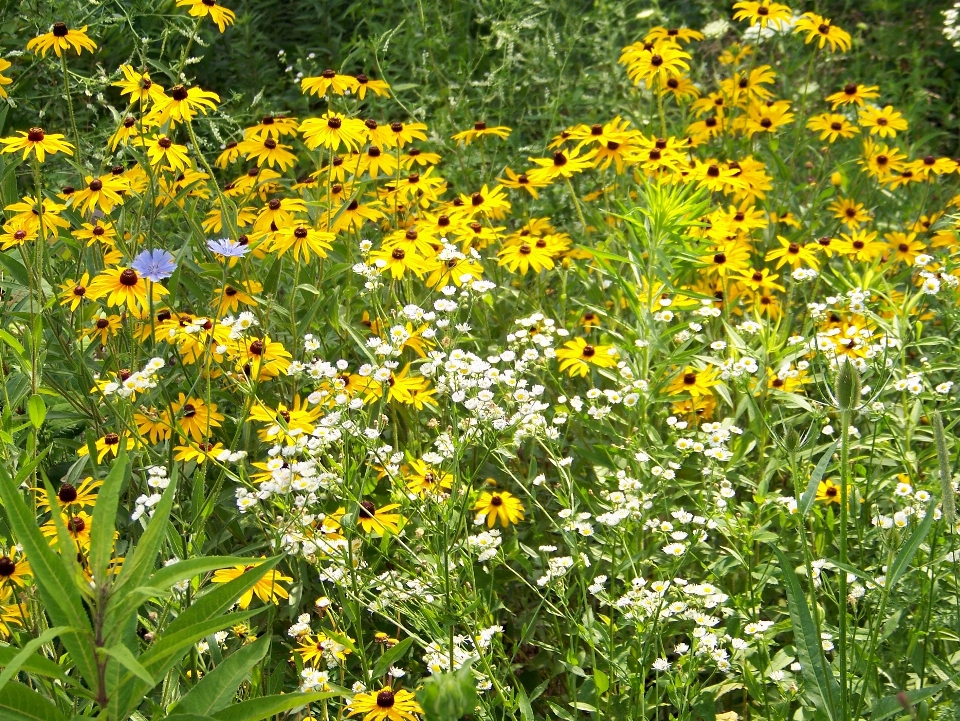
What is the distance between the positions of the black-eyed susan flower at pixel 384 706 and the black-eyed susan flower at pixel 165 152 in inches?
53.2

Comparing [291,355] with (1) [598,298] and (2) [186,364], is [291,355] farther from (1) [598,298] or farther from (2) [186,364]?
(1) [598,298]

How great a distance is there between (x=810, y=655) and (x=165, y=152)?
180 cm

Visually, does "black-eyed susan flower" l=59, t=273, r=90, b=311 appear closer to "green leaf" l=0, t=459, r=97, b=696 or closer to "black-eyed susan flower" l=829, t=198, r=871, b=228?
"green leaf" l=0, t=459, r=97, b=696

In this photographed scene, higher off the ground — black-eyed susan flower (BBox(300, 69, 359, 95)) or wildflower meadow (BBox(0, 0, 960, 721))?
black-eyed susan flower (BBox(300, 69, 359, 95))

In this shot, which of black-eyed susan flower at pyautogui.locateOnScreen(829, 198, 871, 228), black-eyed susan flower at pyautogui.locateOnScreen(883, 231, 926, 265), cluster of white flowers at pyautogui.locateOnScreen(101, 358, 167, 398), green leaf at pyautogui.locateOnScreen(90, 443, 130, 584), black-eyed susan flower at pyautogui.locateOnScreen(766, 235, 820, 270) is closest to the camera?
green leaf at pyautogui.locateOnScreen(90, 443, 130, 584)

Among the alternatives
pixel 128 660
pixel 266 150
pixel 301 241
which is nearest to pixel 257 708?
pixel 128 660

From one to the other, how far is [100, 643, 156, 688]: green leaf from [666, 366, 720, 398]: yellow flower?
4.83ft

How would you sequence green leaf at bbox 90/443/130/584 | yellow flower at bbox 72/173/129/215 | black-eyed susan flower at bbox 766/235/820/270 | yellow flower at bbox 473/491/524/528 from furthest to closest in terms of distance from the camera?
black-eyed susan flower at bbox 766/235/820/270, yellow flower at bbox 72/173/129/215, yellow flower at bbox 473/491/524/528, green leaf at bbox 90/443/130/584

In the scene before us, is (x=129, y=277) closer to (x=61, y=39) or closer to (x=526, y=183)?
(x=61, y=39)

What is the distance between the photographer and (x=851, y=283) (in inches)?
111

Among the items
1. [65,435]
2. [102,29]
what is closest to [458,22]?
[102,29]

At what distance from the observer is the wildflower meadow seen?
1688 millimetres

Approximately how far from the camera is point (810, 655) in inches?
63.8

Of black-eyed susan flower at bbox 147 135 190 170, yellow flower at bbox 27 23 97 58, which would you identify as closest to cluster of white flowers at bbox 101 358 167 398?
black-eyed susan flower at bbox 147 135 190 170
